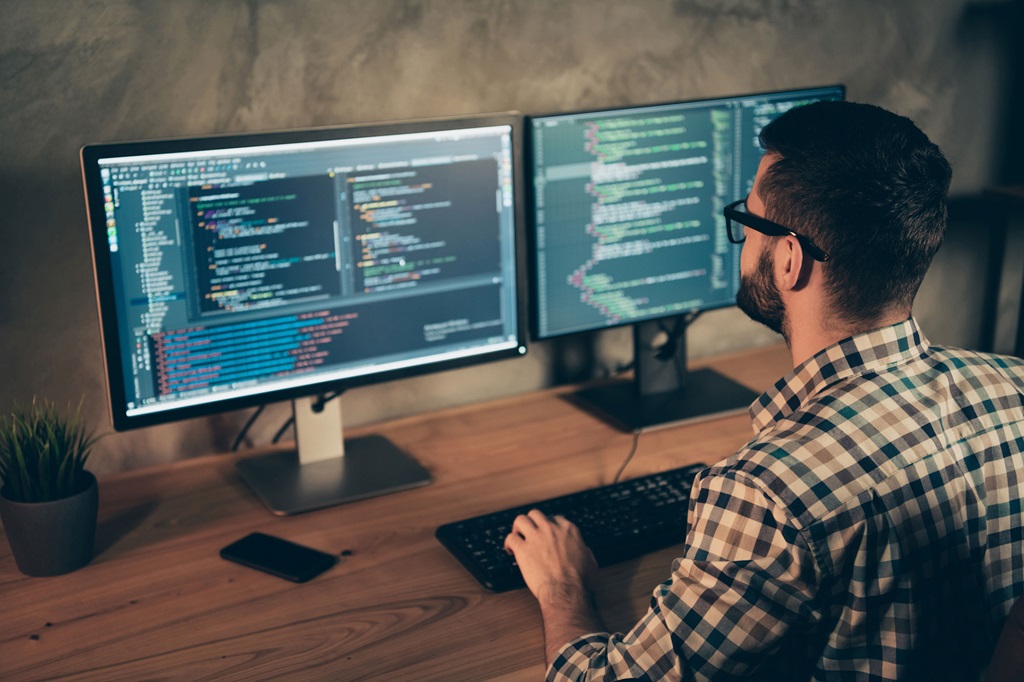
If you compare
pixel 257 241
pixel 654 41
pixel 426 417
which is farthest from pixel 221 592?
pixel 654 41

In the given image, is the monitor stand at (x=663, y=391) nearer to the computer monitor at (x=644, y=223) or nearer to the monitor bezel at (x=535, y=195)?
the computer monitor at (x=644, y=223)

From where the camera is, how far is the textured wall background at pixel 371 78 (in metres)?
1.58

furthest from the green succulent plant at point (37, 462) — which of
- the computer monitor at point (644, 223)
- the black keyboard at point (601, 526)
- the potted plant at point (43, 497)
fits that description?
the computer monitor at point (644, 223)

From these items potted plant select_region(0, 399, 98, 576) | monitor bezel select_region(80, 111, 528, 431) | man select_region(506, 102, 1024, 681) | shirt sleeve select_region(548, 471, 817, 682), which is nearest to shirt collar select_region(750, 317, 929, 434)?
Result: man select_region(506, 102, 1024, 681)

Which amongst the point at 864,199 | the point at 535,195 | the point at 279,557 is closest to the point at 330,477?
the point at 279,557

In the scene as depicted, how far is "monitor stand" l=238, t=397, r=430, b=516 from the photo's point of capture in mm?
1605

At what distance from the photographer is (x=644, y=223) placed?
1848 mm

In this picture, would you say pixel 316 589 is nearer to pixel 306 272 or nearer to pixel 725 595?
pixel 306 272

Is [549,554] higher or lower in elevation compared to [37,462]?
lower

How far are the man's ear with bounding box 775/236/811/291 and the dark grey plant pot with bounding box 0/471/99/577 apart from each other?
92cm

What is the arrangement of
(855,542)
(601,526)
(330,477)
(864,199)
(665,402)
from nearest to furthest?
1. (855,542)
2. (864,199)
3. (601,526)
4. (330,477)
5. (665,402)

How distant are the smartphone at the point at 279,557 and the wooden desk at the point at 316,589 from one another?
0.04 feet

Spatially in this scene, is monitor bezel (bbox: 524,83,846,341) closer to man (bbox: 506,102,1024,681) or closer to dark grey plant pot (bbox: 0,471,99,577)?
man (bbox: 506,102,1024,681)

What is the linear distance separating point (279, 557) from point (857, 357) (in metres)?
0.78
